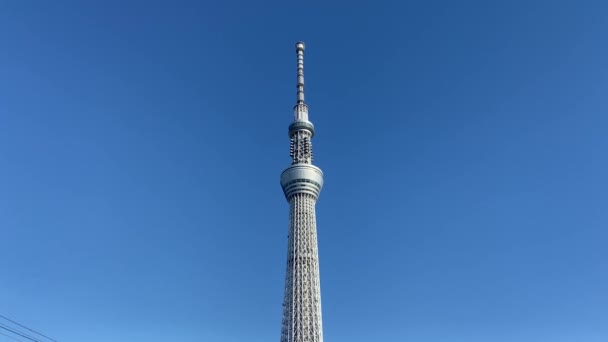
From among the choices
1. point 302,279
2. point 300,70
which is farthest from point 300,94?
point 302,279

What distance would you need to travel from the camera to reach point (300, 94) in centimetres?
14788

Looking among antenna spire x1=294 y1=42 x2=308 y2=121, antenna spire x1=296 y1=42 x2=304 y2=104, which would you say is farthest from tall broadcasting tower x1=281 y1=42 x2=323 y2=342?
antenna spire x1=296 y1=42 x2=304 y2=104

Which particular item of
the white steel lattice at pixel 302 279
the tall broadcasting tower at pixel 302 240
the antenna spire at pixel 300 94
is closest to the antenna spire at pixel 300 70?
the antenna spire at pixel 300 94

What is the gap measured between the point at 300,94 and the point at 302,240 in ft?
125

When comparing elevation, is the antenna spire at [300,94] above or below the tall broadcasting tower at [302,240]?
above

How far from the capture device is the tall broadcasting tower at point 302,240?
4737 inches

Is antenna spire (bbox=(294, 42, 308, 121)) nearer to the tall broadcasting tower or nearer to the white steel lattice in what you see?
the tall broadcasting tower

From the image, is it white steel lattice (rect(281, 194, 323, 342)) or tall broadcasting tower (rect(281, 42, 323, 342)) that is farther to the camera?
tall broadcasting tower (rect(281, 42, 323, 342))

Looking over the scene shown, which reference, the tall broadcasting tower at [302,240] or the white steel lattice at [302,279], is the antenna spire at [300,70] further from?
the white steel lattice at [302,279]

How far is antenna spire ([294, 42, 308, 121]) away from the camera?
144 metres

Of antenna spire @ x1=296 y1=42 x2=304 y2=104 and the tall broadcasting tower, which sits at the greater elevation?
antenna spire @ x1=296 y1=42 x2=304 y2=104

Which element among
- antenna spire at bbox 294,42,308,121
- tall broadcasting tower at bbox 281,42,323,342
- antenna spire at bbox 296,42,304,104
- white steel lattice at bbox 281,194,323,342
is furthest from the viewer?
antenna spire at bbox 296,42,304,104

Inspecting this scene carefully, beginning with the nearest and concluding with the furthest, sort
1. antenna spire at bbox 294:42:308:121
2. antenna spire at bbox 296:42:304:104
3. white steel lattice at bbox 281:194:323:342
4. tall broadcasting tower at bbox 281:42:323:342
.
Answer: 1. white steel lattice at bbox 281:194:323:342
2. tall broadcasting tower at bbox 281:42:323:342
3. antenna spire at bbox 294:42:308:121
4. antenna spire at bbox 296:42:304:104

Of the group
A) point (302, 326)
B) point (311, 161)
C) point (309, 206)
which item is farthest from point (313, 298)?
point (311, 161)
